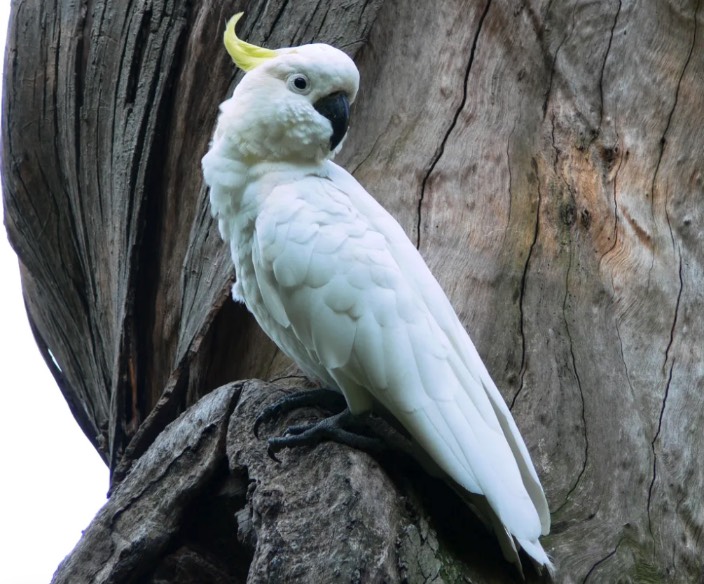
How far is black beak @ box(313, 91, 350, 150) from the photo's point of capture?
277cm

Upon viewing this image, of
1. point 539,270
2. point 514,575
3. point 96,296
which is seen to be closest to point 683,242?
point 539,270

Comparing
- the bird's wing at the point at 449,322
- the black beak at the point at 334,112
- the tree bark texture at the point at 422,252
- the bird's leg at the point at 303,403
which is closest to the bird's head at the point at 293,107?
the black beak at the point at 334,112

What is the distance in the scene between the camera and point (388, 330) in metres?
2.28

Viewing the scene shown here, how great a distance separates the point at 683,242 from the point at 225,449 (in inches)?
71.4

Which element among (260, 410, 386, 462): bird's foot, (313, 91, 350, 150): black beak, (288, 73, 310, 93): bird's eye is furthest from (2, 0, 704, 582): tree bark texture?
(288, 73, 310, 93): bird's eye

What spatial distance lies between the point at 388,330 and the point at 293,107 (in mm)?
863

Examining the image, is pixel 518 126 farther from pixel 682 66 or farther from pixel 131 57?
pixel 131 57

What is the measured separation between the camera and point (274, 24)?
352cm

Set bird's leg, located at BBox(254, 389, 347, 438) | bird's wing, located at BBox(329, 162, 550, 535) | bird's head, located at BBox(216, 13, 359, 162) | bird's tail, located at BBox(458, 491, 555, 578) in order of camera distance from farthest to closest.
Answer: bird's head, located at BBox(216, 13, 359, 162) → bird's leg, located at BBox(254, 389, 347, 438) → bird's wing, located at BBox(329, 162, 550, 535) → bird's tail, located at BBox(458, 491, 555, 578)

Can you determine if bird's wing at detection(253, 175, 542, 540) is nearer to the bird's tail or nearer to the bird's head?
the bird's tail

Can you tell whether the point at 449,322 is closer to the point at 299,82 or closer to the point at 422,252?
the point at 422,252

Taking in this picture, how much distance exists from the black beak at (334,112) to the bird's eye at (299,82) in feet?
0.20

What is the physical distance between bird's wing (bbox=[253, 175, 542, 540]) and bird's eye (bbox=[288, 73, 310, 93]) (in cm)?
39

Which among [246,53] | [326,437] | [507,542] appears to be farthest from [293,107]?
[507,542]
